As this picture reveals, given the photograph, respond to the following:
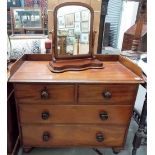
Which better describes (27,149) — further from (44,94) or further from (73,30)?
(73,30)

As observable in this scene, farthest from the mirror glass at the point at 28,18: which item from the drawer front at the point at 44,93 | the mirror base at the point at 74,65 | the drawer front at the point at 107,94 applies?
the drawer front at the point at 107,94

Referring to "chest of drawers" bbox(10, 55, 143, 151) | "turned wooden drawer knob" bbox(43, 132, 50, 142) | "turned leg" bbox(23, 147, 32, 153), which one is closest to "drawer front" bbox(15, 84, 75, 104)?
"chest of drawers" bbox(10, 55, 143, 151)

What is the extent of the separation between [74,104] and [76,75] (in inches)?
7.6

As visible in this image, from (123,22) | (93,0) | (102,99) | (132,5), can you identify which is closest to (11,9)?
(93,0)

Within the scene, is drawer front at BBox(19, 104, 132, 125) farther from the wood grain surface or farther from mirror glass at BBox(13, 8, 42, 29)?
mirror glass at BBox(13, 8, 42, 29)

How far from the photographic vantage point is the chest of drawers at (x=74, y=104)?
3.72ft

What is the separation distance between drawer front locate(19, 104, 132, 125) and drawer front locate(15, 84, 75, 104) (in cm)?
5

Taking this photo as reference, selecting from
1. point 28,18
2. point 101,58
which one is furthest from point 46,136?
point 28,18

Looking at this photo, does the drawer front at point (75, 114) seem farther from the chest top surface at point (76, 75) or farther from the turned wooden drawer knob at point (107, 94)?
the chest top surface at point (76, 75)

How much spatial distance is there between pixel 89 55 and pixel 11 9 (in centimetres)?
140

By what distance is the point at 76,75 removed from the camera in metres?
1.18

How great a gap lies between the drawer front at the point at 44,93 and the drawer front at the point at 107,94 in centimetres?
8

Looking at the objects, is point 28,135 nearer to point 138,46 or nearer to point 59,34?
point 59,34

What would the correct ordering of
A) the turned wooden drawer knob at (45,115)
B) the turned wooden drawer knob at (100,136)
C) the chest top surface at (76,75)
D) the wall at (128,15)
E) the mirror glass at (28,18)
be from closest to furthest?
1. the chest top surface at (76,75)
2. the turned wooden drawer knob at (45,115)
3. the turned wooden drawer knob at (100,136)
4. the mirror glass at (28,18)
5. the wall at (128,15)
